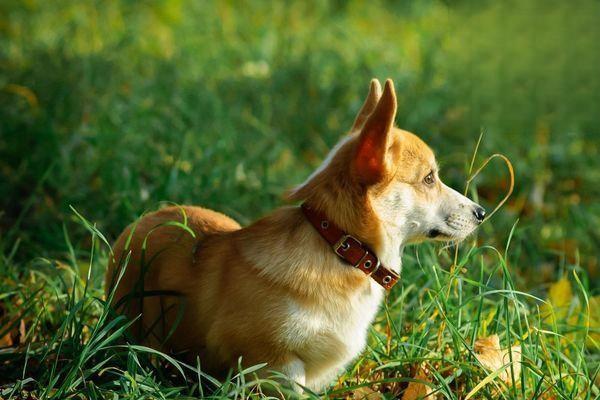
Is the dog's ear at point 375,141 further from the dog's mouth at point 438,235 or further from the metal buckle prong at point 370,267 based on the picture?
the dog's mouth at point 438,235

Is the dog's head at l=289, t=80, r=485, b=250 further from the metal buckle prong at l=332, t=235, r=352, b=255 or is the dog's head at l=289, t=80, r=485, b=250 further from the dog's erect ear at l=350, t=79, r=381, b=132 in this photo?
the dog's erect ear at l=350, t=79, r=381, b=132

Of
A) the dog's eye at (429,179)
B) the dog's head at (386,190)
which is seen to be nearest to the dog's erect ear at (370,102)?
the dog's head at (386,190)

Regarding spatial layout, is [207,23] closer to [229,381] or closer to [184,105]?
[184,105]

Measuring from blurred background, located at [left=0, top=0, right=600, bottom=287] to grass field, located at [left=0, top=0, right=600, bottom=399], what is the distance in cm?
2

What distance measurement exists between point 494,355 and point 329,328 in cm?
67

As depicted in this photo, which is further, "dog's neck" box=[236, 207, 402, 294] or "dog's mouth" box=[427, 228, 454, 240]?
"dog's mouth" box=[427, 228, 454, 240]

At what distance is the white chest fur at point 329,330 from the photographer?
9.20 feet

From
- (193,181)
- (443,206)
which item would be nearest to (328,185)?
(443,206)

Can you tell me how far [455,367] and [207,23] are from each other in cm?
560

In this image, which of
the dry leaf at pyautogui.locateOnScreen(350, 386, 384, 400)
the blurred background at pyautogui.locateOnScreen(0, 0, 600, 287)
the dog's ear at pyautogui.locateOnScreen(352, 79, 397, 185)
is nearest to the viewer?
the dog's ear at pyautogui.locateOnScreen(352, 79, 397, 185)

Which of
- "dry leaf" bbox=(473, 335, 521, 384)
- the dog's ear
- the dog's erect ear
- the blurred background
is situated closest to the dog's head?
the dog's ear

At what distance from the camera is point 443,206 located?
10.4ft

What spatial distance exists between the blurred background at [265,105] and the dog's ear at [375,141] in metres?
1.04

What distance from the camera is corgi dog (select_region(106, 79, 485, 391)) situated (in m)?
2.83
